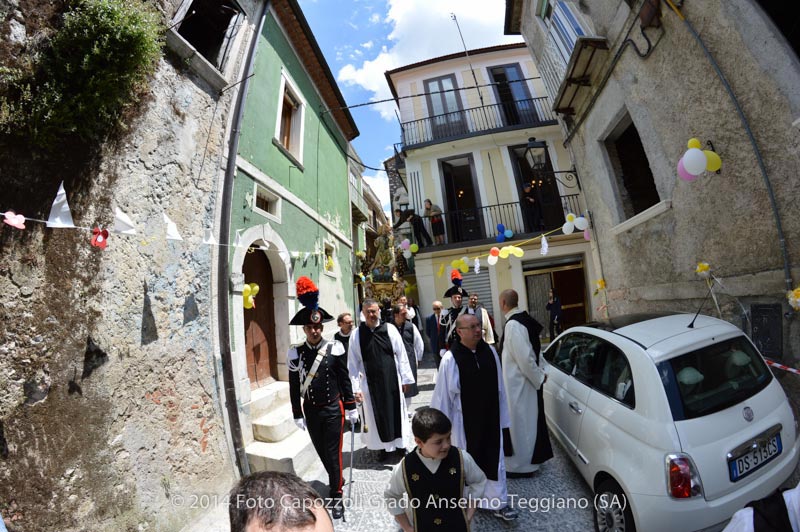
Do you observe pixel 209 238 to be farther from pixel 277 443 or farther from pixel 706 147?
pixel 706 147

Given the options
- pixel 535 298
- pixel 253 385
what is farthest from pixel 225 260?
pixel 535 298

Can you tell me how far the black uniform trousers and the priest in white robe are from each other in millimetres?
1745

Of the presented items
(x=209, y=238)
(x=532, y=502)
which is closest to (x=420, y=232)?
(x=209, y=238)

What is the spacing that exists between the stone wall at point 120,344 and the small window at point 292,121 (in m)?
2.91

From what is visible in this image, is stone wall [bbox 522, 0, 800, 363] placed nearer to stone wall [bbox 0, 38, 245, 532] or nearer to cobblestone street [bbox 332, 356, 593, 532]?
cobblestone street [bbox 332, 356, 593, 532]

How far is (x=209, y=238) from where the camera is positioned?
4.23 metres

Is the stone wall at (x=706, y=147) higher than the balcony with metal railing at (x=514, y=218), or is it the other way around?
the balcony with metal railing at (x=514, y=218)

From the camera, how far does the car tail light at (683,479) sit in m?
2.05

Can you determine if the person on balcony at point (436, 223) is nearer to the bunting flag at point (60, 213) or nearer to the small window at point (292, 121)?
the small window at point (292, 121)

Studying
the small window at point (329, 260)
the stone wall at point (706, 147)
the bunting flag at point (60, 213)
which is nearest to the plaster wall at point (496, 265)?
the small window at point (329, 260)

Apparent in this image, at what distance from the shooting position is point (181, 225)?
3.97m

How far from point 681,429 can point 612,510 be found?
81 centimetres

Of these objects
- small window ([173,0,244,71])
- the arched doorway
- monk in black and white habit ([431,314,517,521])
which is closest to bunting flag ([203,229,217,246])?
the arched doorway

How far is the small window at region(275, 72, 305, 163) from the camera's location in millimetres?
7301
